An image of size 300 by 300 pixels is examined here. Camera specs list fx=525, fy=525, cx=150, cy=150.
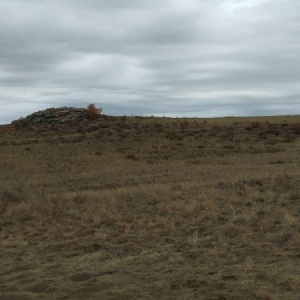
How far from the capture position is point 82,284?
7160 mm

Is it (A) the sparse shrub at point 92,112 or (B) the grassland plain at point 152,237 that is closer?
(B) the grassland plain at point 152,237

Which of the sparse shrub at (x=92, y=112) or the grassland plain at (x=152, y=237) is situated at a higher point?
the sparse shrub at (x=92, y=112)

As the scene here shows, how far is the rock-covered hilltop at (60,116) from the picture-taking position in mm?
49344

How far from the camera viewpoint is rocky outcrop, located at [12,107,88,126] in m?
49.3

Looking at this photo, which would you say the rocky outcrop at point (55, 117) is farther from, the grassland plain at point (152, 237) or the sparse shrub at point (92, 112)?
the grassland plain at point (152, 237)

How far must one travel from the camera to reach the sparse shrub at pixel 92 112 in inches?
1949

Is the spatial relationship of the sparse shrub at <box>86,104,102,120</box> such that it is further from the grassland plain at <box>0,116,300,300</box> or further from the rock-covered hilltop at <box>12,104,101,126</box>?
the grassland plain at <box>0,116,300,300</box>

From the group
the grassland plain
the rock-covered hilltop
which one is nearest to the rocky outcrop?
the rock-covered hilltop

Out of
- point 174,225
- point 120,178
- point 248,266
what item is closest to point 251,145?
point 120,178

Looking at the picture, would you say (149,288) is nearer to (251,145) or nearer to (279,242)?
(279,242)

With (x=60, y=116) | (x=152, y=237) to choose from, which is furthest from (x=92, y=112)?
(x=152, y=237)

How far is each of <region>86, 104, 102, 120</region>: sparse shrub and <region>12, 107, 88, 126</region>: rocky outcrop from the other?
355 millimetres

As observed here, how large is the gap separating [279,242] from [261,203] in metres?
3.63

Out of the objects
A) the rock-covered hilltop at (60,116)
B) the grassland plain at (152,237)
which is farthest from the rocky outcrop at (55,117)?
the grassland plain at (152,237)
